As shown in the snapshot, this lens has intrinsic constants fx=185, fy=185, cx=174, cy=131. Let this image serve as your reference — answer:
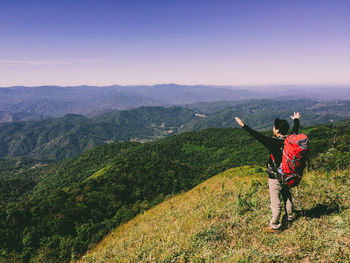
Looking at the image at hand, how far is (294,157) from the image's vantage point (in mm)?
4527

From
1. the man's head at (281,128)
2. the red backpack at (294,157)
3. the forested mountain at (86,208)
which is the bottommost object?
the forested mountain at (86,208)

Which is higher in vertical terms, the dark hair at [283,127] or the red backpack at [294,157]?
the dark hair at [283,127]

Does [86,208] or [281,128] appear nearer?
[281,128]

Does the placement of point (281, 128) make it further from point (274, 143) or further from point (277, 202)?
point (277, 202)

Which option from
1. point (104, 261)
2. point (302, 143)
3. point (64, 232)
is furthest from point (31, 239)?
point (302, 143)

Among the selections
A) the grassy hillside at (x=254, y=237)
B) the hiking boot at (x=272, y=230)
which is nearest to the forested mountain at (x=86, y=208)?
the grassy hillside at (x=254, y=237)

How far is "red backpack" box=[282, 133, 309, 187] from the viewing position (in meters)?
4.43

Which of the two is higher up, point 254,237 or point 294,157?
point 294,157

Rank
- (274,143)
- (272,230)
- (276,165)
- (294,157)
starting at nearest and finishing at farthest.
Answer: (294,157)
(274,143)
(276,165)
(272,230)

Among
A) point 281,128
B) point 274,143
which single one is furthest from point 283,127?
point 274,143

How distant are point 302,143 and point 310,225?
2319mm

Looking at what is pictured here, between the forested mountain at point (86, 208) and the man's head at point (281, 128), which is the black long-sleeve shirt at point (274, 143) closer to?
the man's head at point (281, 128)

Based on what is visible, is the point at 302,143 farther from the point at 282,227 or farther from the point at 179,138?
the point at 179,138

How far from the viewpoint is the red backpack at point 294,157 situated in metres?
4.43
